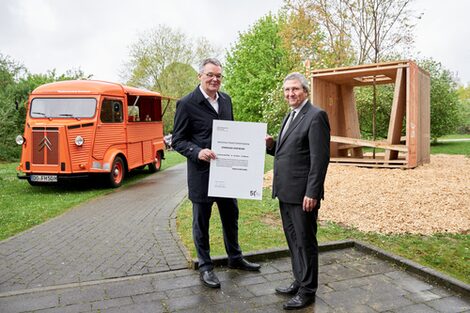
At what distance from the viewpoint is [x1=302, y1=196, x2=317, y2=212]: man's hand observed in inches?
128

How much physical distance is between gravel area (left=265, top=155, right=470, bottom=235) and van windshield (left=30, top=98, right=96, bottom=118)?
5.31 metres

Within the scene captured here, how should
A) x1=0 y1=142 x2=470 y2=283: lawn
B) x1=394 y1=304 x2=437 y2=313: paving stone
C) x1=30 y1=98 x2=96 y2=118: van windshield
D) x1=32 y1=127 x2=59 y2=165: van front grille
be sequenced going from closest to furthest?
x1=394 y1=304 x2=437 y2=313: paving stone, x1=0 y1=142 x2=470 y2=283: lawn, x1=32 y1=127 x2=59 y2=165: van front grille, x1=30 y1=98 x2=96 y2=118: van windshield

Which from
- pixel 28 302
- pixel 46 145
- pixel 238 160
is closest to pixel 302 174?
pixel 238 160

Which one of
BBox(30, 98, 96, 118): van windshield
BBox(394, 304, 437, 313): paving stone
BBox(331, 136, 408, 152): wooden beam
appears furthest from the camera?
BBox(331, 136, 408, 152): wooden beam

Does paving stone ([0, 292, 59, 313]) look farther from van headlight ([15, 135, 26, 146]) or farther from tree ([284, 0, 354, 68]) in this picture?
tree ([284, 0, 354, 68])

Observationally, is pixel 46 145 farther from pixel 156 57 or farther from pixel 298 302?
pixel 156 57

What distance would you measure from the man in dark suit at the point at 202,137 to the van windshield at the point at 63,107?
7390 mm

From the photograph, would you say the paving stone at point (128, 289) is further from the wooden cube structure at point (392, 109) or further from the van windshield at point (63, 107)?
the wooden cube structure at point (392, 109)

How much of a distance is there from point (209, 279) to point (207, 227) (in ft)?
1.75

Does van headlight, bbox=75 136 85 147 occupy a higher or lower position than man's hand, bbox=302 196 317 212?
higher

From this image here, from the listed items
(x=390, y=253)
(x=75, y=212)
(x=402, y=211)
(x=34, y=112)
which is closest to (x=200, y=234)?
(x=390, y=253)

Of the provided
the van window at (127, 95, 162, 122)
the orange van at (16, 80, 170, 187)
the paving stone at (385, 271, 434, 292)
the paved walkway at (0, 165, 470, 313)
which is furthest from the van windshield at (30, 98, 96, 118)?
the paving stone at (385, 271, 434, 292)

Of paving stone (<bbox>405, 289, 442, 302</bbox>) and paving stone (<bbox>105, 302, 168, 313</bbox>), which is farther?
paving stone (<bbox>405, 289, 442, 302</bbox>)

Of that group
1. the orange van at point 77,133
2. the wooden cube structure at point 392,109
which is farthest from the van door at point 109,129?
the wooden cube structure at point 392,109
